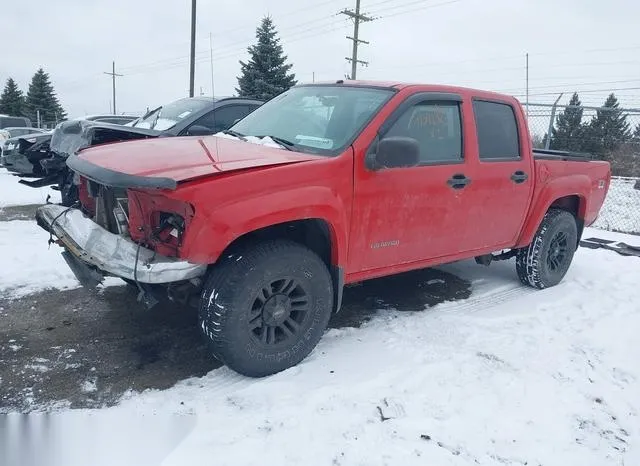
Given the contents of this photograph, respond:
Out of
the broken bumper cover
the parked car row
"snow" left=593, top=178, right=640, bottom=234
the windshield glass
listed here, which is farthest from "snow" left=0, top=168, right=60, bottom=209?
"snow" left=593, top=178, right=640, bottom=234

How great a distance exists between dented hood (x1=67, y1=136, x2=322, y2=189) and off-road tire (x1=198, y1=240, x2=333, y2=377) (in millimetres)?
541

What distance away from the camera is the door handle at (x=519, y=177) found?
4.67 metres

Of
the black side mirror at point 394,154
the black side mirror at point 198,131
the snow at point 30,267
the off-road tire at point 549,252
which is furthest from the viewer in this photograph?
the black side mirror at point 198,131

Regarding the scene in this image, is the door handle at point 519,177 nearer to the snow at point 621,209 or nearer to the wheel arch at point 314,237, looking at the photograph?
the wheel arch at point 314,237

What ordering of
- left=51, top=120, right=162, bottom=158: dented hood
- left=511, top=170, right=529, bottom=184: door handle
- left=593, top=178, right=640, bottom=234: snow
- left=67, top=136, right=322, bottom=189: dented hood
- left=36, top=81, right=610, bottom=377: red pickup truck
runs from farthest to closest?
left=593, top=178, right=640, bottom=234: snow, left=51, top=120, right=162, bottom=158: dented hood, left=511, top=170, right=529, bottom=184: door handle, left=36, top=81, right=610, bottom=377: red pickup truck, left=67, top=136, right=322, bottom=189: dented hood

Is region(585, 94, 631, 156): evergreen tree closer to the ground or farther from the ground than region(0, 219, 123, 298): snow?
farther from the ground

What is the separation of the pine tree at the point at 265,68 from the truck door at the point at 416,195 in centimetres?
1979

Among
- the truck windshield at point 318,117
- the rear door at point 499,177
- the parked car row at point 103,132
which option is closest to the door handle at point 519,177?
the rear door at point 499,177

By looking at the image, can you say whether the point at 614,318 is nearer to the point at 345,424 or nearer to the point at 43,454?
the point at 345,424

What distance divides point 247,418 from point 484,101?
336 cm

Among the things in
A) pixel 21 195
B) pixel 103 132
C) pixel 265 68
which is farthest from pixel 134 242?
pixel 265 68

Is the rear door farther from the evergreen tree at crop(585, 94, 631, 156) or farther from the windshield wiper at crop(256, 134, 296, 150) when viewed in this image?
the evergreen tree at crop(585, 94, 631, 156)

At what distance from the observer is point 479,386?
3.31 meters

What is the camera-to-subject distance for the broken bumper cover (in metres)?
2.87
